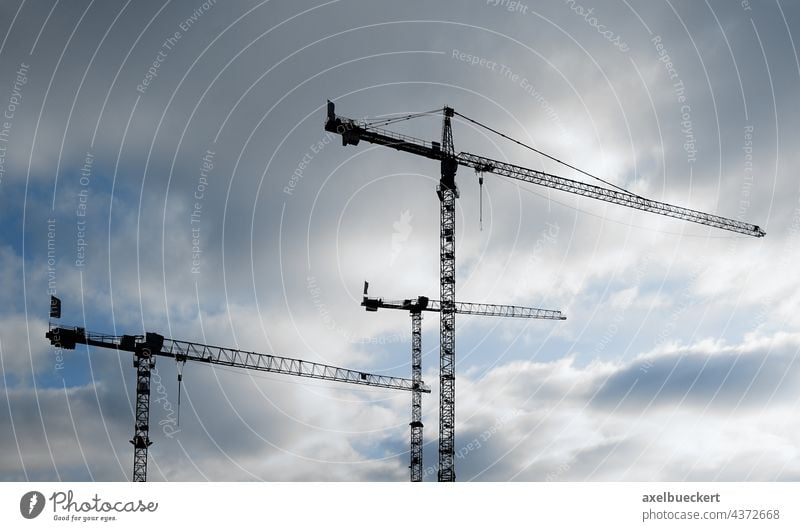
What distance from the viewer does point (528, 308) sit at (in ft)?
446

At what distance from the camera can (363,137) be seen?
98500 mm

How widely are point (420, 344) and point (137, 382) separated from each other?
40858mm

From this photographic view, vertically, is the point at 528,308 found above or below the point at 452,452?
above

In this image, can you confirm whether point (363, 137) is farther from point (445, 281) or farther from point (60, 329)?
point (60, 329)

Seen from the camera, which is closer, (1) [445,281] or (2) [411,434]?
(1) [445,281]

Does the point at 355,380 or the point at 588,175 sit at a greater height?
the point at 588,175

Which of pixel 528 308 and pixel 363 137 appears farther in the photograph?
pixel 528 308

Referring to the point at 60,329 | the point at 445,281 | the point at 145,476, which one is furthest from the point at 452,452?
the point at 60,329

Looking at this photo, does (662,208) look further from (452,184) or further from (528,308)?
(452,184)

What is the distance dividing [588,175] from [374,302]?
118 feet
